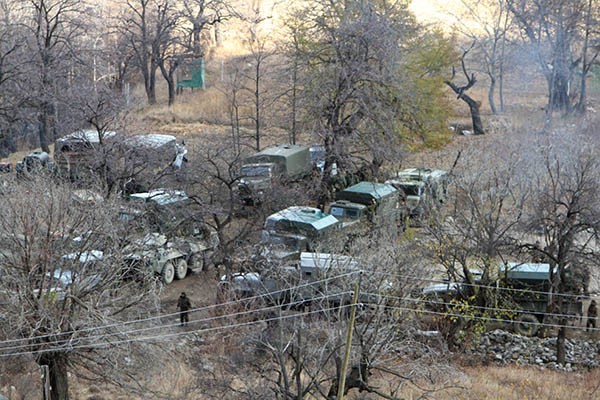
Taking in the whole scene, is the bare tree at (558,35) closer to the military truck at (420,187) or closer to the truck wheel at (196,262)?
the military truck at (420,187)

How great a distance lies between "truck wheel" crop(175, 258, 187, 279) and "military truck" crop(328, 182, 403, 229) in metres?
4.79

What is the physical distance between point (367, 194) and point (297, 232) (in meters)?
3.60

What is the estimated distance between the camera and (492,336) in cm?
1944

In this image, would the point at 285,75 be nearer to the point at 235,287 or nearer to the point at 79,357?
the point at 235,287

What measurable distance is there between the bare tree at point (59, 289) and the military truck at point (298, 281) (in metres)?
2.99

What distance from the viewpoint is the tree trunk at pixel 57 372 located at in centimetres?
1344

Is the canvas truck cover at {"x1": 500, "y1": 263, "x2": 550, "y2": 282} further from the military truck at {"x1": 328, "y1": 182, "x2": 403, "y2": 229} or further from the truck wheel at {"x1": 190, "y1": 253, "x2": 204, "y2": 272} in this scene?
the truck wheel at {"x1": 190, "y1": 253, "x2": 204, "y2": 272}

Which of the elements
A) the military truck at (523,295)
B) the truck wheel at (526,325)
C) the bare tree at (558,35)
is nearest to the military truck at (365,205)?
the military truck at (523,295)

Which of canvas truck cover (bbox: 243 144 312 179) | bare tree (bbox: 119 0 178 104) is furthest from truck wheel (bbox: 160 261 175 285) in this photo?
bare tree (bbox: 119 0 178 104)

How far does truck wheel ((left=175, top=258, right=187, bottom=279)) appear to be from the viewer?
20422 millimetres

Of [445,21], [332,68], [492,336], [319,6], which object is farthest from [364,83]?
[445,21]

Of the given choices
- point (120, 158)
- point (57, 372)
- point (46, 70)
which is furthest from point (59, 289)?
point (46, 70)

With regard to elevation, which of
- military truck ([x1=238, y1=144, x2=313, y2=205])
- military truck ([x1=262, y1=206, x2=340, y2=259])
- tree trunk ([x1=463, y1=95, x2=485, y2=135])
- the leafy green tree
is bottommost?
military truck ([x1=262, y1=206, x2=340, y2=259])

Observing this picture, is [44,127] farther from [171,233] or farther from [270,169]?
[171,233]
